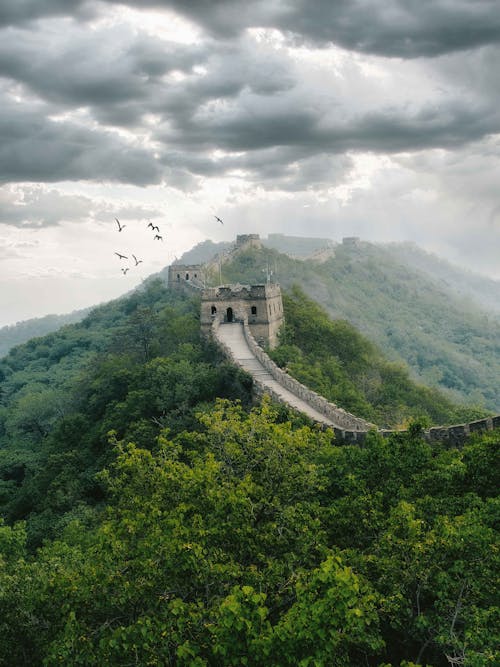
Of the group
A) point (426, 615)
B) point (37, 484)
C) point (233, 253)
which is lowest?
point (37, 484)

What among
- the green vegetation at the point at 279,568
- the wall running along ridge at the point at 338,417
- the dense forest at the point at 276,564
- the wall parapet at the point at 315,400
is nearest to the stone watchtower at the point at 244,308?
the wall running along ridge at the point at 338,417

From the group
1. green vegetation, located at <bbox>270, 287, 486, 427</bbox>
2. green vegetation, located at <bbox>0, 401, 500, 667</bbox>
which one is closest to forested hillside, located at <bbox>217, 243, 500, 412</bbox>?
green vegetation, located at <bbox>270, 287, 486, 427</bbox>

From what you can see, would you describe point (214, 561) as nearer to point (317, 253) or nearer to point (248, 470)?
point (248, 470)

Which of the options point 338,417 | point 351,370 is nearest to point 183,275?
point 351,370

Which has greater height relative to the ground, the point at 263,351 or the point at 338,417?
the point at 263,351

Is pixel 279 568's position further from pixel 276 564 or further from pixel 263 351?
pixel 263 351

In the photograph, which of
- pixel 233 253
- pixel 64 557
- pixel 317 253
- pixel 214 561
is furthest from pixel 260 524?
pixel 317 253
